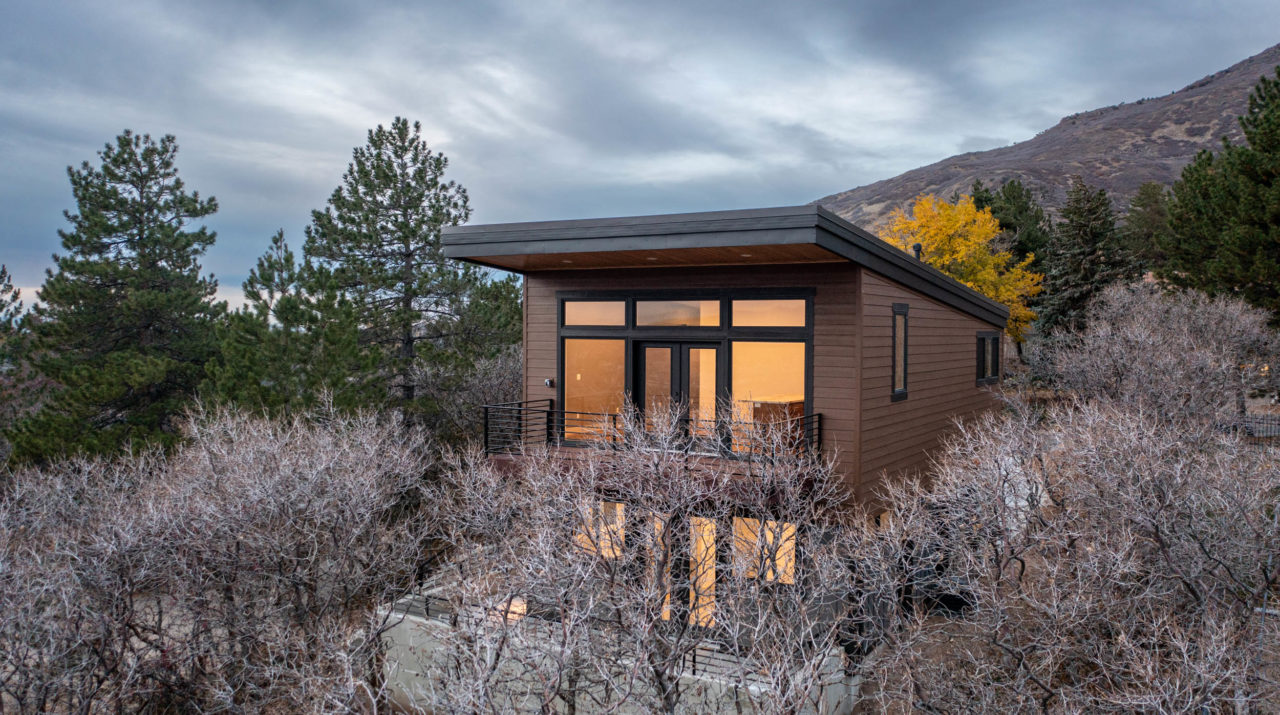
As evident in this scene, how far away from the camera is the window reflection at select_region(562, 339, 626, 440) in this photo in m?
11.4

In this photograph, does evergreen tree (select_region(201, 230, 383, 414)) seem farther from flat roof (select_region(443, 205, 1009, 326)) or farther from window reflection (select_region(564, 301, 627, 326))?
flat roof (select_region(443, 205, 1009, 326))

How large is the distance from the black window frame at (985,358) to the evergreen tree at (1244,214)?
9.68m

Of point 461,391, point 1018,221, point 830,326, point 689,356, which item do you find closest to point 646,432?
point 689,356

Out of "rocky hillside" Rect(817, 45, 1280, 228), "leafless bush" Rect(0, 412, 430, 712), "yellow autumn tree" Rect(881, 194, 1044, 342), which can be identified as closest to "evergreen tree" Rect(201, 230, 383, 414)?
"leafless bush" Rect(0, 412, 430, 712)

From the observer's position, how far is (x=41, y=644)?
6965 mm

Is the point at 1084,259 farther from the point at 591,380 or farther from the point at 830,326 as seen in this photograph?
the point at 591,380

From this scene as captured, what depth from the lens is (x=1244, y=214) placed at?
69.4ft

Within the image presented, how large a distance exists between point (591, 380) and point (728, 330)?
8.29 ft

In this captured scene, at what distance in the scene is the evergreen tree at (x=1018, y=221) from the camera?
34.5 meters

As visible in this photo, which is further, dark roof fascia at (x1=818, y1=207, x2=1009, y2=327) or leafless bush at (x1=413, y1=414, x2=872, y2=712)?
dark roof fascia at (x1=818, y1=207, x2=1009, y2=327)

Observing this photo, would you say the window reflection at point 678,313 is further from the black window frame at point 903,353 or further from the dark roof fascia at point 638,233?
the black window frame at point 903,353

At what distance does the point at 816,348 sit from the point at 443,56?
19.3 metres

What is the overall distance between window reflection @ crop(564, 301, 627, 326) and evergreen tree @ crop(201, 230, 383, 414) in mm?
6755

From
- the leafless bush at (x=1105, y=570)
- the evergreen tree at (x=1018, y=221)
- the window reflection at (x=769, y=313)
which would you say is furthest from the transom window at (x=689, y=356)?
the evergreen tree at (x=1018, y=221)
